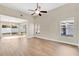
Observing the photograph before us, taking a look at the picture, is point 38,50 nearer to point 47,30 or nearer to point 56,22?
point 56,22

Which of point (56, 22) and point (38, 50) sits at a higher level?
point (56, 22)

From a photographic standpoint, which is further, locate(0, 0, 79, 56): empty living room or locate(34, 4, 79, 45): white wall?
locate(34, 4, 79, 45): white wall

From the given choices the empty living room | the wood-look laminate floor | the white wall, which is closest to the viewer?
the wood-look laminate floor

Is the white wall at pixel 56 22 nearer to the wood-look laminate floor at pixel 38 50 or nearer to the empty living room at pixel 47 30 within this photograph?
the empty living room at pixel 47 30

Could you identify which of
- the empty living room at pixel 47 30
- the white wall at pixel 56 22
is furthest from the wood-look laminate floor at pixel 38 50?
the white wall at pixel 56 22

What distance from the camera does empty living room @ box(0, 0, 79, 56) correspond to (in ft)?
15.3

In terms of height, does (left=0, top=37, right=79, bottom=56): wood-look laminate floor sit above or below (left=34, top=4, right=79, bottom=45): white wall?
below

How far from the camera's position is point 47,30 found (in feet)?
29.8

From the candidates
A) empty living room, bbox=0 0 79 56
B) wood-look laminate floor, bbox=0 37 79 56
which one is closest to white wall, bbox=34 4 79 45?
empty living room, bbox=0 0 79 56

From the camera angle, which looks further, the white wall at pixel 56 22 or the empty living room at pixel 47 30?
the white wall at pixel 56 22

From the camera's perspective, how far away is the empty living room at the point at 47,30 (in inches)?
183

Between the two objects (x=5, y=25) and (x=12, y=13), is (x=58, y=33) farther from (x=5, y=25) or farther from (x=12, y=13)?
(x=5, y=25)

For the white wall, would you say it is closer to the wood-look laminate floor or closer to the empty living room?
the empty living room

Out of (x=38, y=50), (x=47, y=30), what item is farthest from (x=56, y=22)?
(x=38, y=50)
